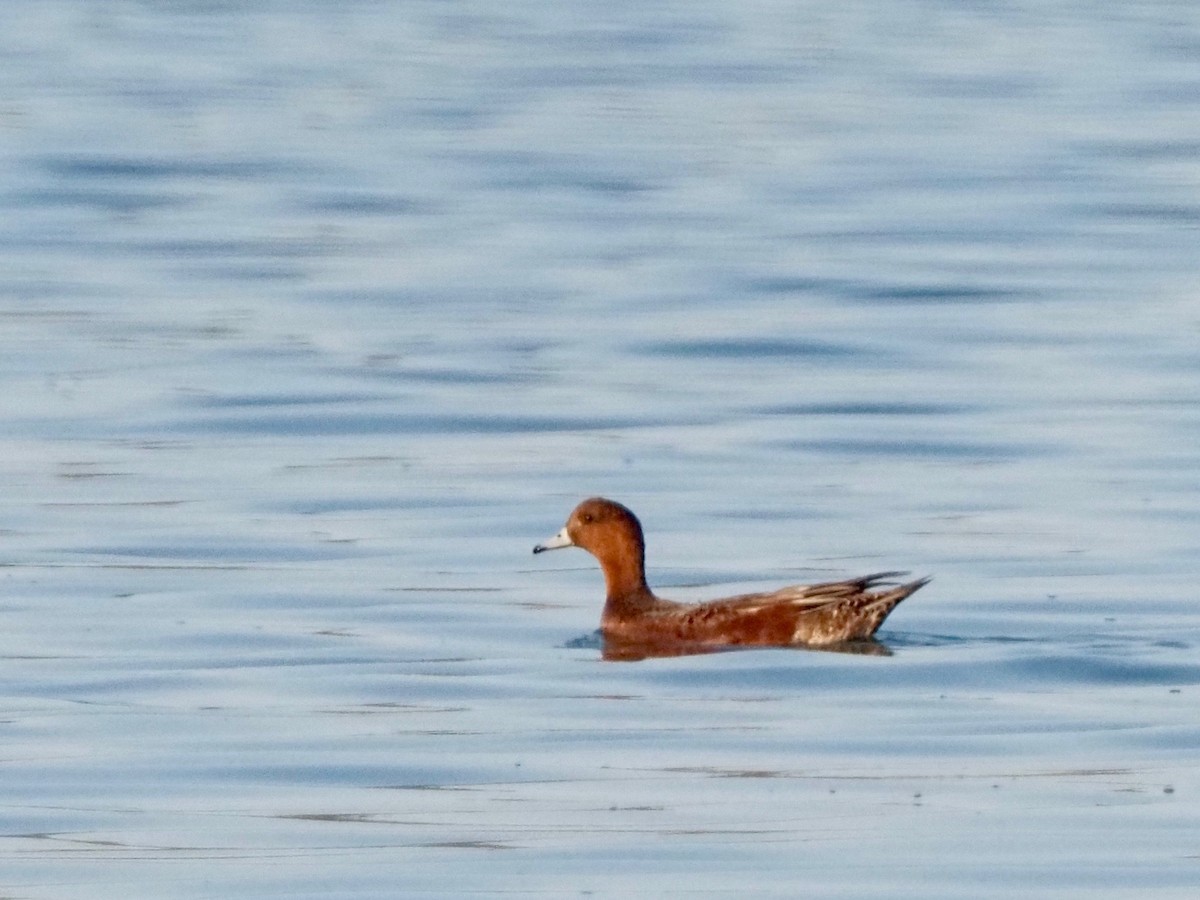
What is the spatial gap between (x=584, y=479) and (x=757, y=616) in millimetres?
4109

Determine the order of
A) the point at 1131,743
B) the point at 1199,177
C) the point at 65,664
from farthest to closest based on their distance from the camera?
the point at 1199,177 < the point at 65,664 < the point at 1131,743

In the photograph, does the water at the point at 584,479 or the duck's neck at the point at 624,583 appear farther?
the duck's neck at the point at 624,583

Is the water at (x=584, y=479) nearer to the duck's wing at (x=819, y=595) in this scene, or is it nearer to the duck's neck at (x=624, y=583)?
the duck's wing at (x=819, y=595)

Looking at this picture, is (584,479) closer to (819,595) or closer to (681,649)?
(681,649)

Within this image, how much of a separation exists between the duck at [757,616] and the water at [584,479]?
167mm

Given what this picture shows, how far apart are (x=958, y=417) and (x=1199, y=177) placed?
43.8 feet

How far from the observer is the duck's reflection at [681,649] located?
37.3ft

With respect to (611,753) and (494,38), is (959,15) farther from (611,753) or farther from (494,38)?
(611,753)

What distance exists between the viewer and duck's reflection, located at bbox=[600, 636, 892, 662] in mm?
11367

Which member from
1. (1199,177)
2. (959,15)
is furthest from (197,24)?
(1199,177)

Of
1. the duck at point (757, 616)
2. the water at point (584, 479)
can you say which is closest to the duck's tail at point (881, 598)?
the duck at point (757, 616)

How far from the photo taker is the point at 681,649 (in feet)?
37.9

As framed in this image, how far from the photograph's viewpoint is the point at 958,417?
17.0 metres

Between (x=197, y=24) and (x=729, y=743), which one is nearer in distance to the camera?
(x=729, y=743)
